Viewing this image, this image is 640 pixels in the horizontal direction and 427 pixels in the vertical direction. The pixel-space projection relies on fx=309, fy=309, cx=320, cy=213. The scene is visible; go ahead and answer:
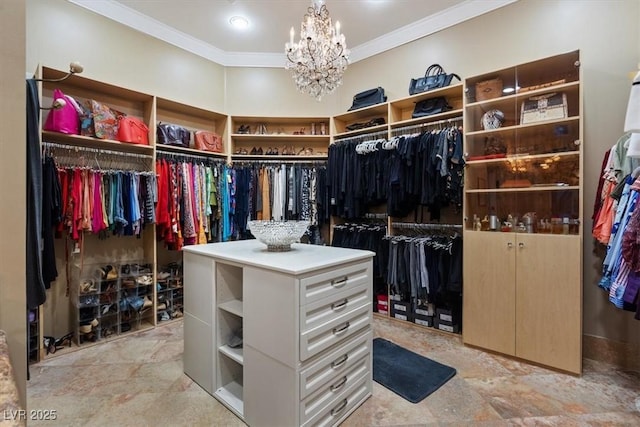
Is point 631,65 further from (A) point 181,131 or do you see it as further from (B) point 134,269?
(B) point 134,269

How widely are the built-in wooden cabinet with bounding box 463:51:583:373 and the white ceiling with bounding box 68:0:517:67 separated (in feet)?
3.18

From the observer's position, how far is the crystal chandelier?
2188 mm

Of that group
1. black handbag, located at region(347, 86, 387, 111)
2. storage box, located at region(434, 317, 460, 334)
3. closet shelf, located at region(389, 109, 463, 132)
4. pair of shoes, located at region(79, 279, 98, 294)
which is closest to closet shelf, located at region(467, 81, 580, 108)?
closet shelf, located at region(389, 109, 463, 132)

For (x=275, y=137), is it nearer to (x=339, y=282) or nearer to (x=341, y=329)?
(x=339, y=282)

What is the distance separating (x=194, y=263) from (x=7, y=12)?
1.42 meters

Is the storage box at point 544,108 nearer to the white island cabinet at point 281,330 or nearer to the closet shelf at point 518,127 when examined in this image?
the closet shelf at point 518,127

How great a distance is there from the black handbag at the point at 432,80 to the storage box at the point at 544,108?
770mm

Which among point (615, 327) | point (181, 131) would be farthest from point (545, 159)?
point (181, 131)

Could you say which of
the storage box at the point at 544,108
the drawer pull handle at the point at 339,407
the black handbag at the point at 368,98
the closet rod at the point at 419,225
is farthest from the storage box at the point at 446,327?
the black handbag at the point at 368,98

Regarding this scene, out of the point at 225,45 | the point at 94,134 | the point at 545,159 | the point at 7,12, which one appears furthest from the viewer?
the point at 225,45

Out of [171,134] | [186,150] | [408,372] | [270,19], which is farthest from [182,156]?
[408,372]

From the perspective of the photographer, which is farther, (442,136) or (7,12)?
(442,136)

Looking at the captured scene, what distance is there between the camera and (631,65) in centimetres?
226

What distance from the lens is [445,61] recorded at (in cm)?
321
